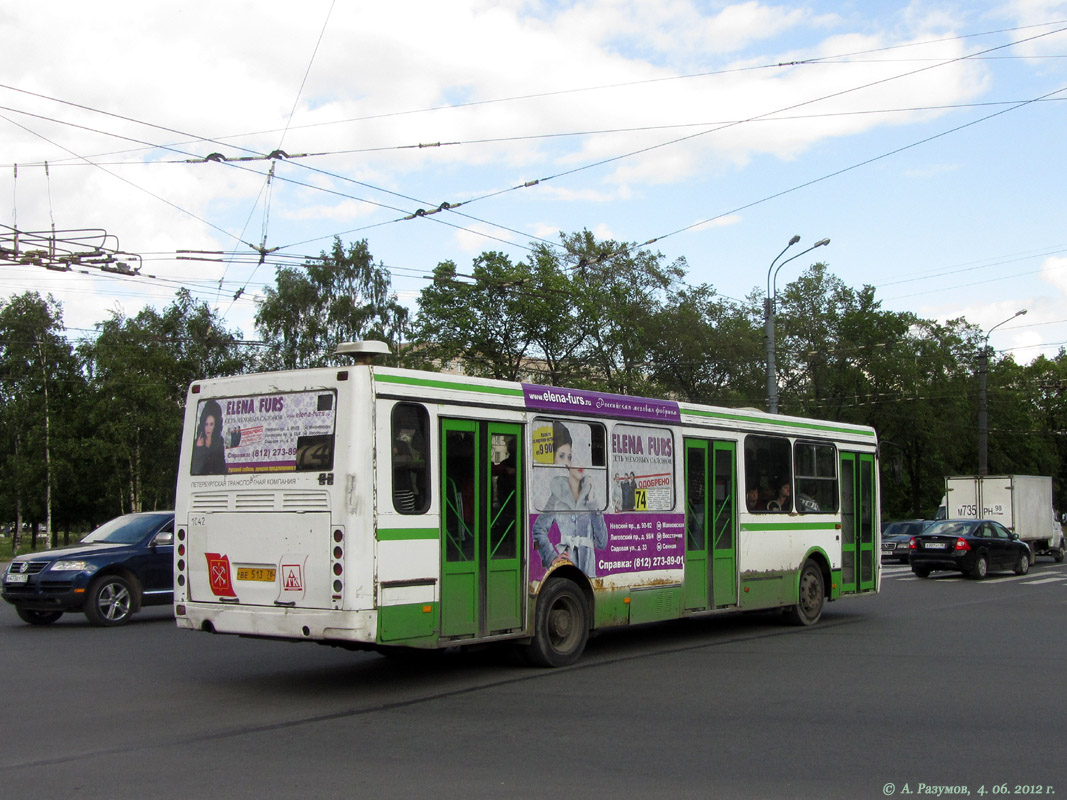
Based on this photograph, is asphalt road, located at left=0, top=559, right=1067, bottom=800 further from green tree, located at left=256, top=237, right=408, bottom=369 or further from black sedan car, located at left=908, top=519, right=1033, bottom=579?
green tree, located at left=256, top=237, right=408, bottom=369

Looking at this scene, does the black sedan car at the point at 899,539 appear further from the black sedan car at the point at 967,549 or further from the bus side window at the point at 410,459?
the bus side window at the point at 410,459

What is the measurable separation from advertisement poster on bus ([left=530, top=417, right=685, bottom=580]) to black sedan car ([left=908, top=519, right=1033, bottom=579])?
53.0 feet

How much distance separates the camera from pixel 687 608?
12516 millimetres

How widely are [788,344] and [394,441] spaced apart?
53.7 meters

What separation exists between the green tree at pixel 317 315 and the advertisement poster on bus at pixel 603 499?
123ft

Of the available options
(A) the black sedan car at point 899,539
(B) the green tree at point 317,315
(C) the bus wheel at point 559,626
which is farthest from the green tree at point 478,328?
(C) the bus wheel at point 559,626

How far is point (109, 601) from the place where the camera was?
1469 cm

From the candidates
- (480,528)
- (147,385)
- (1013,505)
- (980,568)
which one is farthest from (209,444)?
(147,385)

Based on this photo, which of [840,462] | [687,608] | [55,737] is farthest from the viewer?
[840,462]

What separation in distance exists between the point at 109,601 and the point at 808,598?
986 cm

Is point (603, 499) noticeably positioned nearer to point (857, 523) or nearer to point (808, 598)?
point (808, 598)

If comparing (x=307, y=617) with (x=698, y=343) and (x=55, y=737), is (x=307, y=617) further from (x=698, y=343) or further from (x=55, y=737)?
(x=698, y=343)

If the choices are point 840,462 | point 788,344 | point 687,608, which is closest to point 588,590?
point 687,608

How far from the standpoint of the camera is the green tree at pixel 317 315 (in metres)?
48.9
